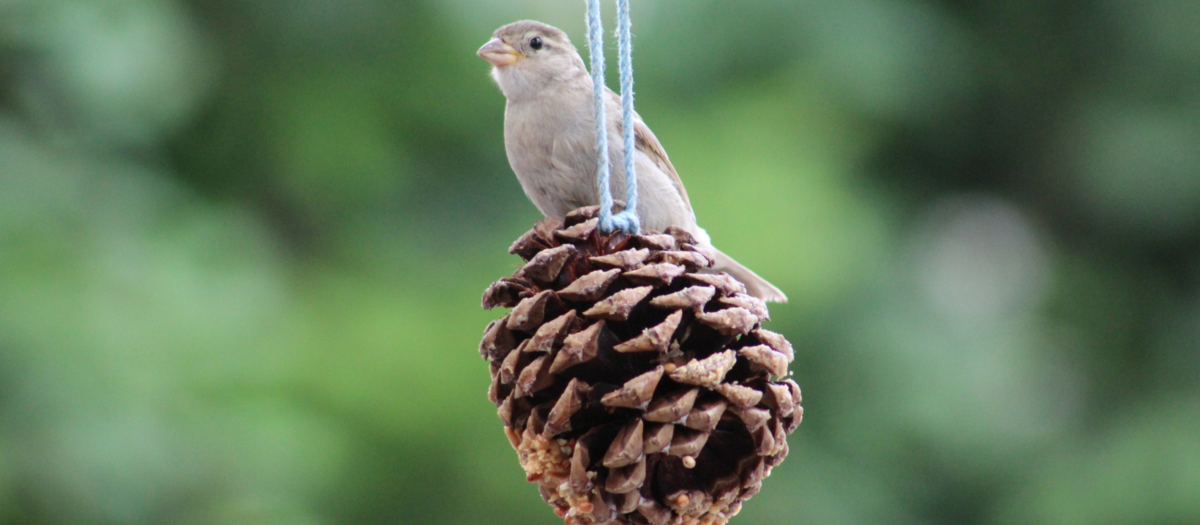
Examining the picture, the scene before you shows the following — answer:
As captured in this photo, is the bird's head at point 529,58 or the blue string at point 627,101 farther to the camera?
the bird's head at point 529,58

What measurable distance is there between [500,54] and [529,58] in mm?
51

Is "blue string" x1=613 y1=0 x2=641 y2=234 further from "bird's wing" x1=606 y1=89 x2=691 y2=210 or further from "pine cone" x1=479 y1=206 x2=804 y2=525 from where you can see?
"bird's wing" x1=606 y1=89 x2=691 y2=210

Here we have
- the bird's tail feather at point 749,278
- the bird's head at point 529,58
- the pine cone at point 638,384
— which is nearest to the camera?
the pine cone at point 638,384

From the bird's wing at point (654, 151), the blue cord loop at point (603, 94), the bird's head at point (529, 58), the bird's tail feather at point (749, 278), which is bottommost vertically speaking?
the blue cord loop at point (603, 94)

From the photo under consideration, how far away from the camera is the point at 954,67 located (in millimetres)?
3049

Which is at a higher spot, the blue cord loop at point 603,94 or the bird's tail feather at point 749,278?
the bird's tail feather at point 749,278

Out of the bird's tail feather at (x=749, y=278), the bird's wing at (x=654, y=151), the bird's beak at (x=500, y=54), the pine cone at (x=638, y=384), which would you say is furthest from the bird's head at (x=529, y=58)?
the pine cone at (x=638, y=384)

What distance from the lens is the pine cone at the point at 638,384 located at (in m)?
0.97

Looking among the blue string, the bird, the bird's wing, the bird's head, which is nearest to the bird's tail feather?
the bird

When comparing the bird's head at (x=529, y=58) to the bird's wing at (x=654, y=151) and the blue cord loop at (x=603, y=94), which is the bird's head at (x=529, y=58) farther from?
the blue cord loop at (x=603, y=94)

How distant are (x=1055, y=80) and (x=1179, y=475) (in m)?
1.31

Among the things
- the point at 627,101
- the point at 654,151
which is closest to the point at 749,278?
the point at 654,151

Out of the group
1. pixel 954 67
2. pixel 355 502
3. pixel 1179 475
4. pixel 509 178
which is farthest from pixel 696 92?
pixel 1179 475

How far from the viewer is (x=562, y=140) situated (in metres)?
1.45
